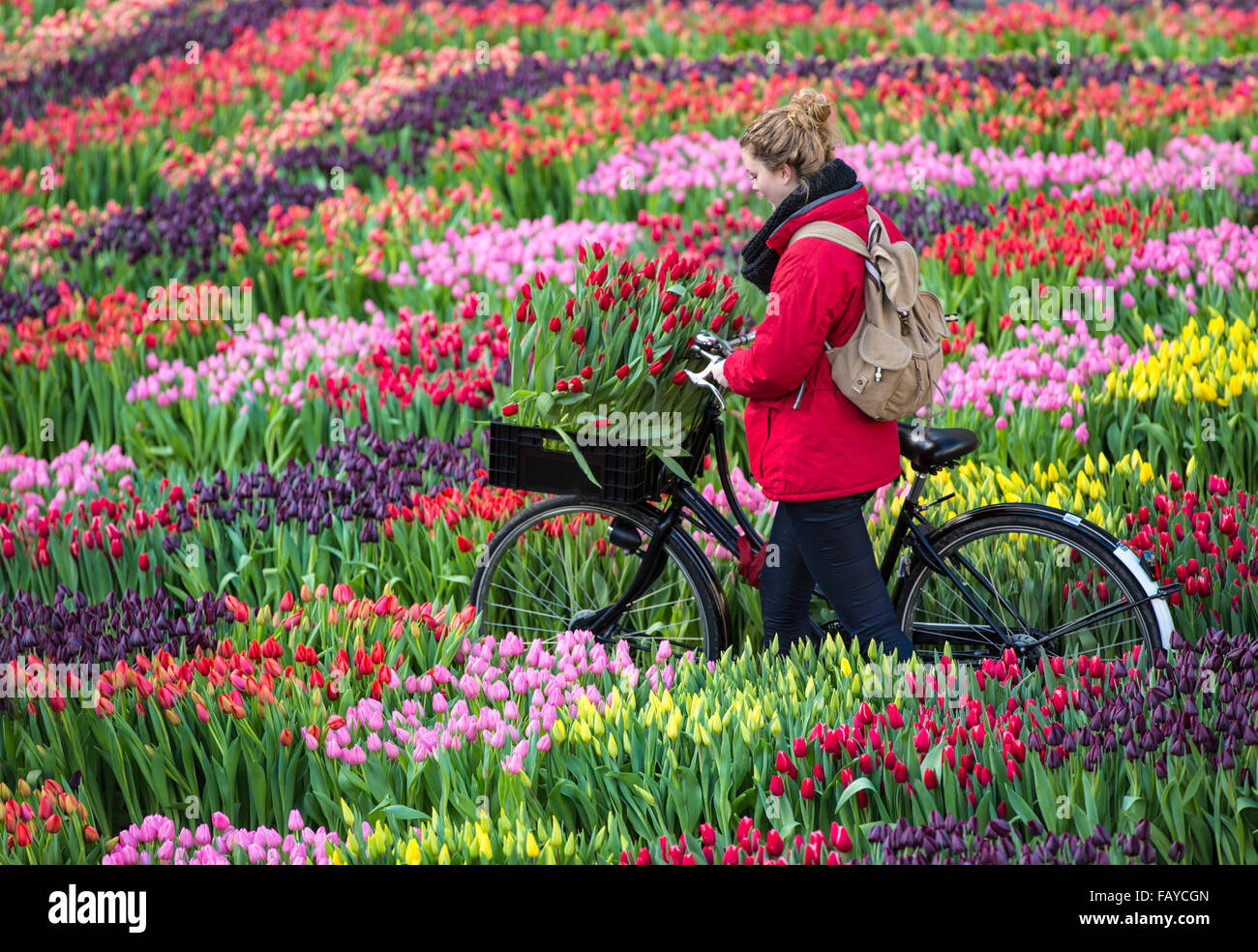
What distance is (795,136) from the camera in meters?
3.17

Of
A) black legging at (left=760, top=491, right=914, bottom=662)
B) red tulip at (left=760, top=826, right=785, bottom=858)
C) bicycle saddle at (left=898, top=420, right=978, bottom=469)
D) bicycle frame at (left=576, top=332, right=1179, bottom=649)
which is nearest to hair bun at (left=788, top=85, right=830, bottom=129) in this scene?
bicycle frame at (left=576, top=332, right=1179, bottom=649)

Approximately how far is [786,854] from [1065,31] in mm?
8914

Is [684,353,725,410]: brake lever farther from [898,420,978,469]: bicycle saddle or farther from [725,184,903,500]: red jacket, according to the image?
[898,420,978,469]: bicycle saddle

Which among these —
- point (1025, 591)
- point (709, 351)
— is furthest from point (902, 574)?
point (709, 351)

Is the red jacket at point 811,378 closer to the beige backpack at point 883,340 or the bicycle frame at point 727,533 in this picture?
the beige backpack at point 883,340

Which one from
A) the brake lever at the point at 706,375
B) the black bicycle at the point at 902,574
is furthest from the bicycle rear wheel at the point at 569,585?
the brake lever at the point at 706,375

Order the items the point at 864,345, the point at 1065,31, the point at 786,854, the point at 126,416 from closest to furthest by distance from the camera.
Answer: the point at 786,854 < the point at 864,345 < the point at 126,416 < the point at 1065,31

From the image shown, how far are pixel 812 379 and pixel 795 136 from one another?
0.64 meters

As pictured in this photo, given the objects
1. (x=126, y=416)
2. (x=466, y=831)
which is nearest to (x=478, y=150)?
(x=126, y=416)

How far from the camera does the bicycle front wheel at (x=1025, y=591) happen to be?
11.0ft

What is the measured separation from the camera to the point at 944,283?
592 cm

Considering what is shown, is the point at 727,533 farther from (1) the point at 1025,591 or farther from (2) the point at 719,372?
(1) the point at 1025,591

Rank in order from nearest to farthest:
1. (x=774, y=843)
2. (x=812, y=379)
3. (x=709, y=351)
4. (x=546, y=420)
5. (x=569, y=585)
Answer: (x=774, y=843)
(x=812, y=379)
(x=709, y=351)
(x=546, y=420)
(x=569, y=585)
